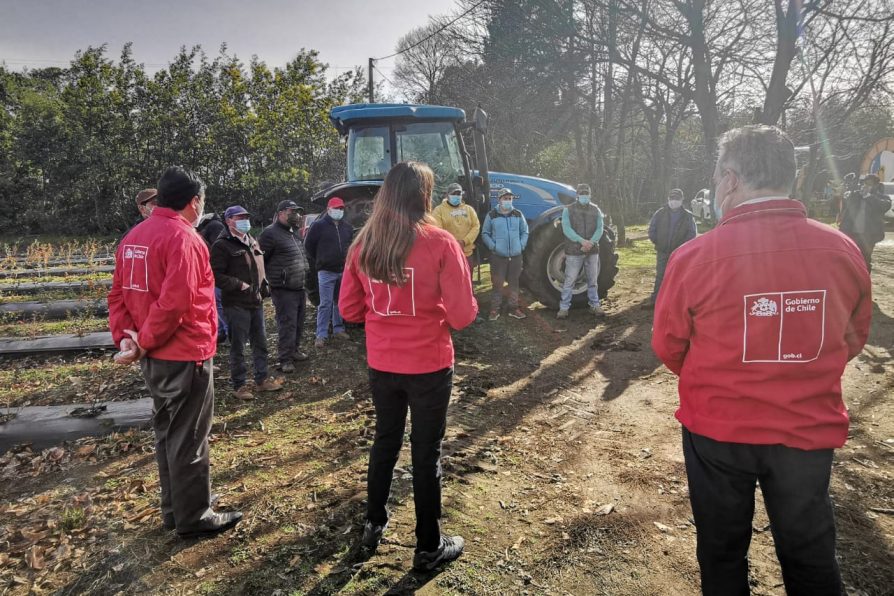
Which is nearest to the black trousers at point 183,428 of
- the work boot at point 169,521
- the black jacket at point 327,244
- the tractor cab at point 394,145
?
the work boot at point 169,521

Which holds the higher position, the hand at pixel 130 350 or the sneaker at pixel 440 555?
the hand at pixel 130 350

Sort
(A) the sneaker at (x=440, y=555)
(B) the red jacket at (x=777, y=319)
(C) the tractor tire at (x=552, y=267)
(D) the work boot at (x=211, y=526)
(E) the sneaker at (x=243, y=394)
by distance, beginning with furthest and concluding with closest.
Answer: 1. (C) the tractor tire at (x=552, y=267)
2. (E) the sneaker at (x=243, y=394)
3. (D) the work boot at (x=211, y=526)
4. (A) the sneaker at (x=440, y=555)
5. (B) the red jacket at (x=777, y=319)

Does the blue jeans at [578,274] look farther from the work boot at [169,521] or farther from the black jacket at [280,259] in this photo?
the work boot at [169,521]

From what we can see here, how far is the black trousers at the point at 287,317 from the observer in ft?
19.0

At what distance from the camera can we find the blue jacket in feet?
24.5

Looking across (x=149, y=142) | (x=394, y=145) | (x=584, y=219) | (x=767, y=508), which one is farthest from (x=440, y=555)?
(x=149, y=142)

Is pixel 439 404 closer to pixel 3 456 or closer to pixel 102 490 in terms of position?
pixel 102 490

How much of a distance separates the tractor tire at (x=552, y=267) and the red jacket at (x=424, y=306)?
18.1 feet

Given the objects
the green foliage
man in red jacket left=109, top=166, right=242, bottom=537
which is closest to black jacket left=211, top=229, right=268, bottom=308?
man in red jacket left=109, top=166, right=242, bottom=537

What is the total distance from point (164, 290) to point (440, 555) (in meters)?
1.92

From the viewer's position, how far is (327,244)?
643cm

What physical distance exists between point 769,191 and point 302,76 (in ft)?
77.9

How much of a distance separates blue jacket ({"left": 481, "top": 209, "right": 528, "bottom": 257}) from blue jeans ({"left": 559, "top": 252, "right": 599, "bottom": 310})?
2.44ft

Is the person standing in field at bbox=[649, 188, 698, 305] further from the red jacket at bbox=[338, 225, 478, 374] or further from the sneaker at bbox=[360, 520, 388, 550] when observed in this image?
the sneaker at bbox=[360, 520, 388, 550]
